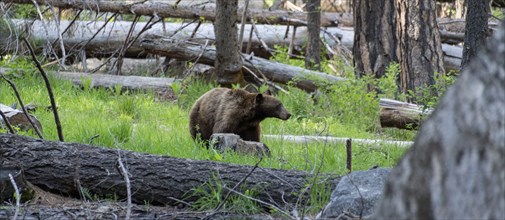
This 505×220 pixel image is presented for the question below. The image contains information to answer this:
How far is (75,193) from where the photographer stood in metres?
5.89

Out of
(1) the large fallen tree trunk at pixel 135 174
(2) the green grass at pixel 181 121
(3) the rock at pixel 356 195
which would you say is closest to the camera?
(3) the rock at pixel 356 195

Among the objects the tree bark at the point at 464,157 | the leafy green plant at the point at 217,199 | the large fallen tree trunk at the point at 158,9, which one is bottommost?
the leafy green plant at the point at 217,199

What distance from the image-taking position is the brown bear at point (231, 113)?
9188 mm

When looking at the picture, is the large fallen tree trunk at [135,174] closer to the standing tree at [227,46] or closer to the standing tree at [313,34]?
the standing tree at [227,46]

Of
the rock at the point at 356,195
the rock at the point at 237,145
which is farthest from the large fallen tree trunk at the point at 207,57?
the rock at the point at 356,195

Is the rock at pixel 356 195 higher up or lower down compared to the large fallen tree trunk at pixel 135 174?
higher up

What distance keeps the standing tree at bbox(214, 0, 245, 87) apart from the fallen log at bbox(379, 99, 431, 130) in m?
3.41

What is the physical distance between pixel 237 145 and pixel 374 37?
16.1ft

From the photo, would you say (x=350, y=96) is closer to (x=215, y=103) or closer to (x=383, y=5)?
(x=383, y=5)

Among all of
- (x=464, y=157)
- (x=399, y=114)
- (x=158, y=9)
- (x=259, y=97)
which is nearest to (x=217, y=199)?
(x=464, y=157)

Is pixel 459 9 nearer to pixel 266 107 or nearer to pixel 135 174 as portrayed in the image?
pixel 266 107

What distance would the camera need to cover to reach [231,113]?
916cm

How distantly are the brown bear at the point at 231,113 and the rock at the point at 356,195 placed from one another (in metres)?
3.97

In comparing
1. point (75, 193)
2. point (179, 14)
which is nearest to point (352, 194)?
point (75, 193)
